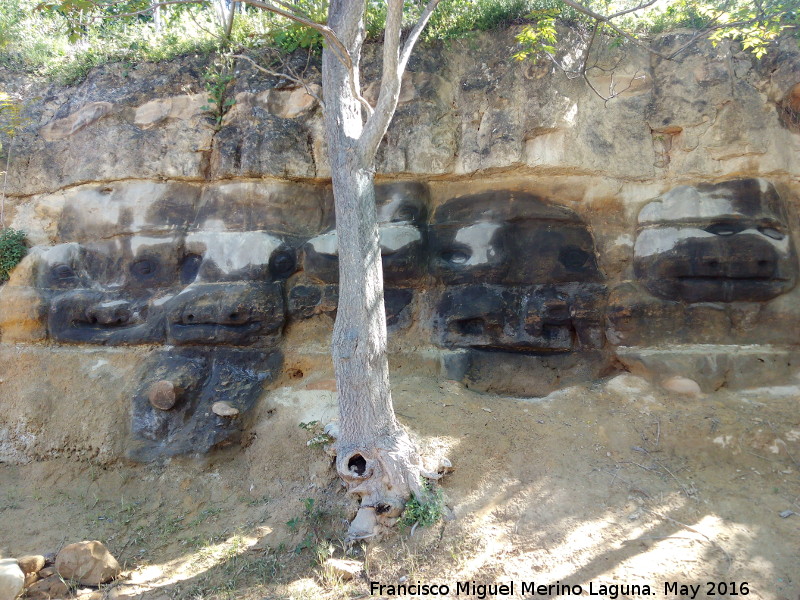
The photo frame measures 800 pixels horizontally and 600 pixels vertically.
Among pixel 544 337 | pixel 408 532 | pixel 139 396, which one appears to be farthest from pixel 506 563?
pixel 139 396

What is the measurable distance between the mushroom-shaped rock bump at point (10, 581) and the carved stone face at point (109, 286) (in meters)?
2.77

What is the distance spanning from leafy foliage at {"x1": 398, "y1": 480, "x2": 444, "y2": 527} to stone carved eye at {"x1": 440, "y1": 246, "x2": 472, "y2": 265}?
2766mm

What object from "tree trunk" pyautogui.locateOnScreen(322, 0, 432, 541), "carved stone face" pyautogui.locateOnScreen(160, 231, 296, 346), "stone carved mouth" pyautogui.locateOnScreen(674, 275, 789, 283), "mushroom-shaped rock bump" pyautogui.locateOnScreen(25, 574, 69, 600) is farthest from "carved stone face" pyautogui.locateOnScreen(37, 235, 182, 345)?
"stone carved mouth" pyautogui.locateOnScreen(674, 275, 789, 283)

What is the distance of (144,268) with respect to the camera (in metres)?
6.60

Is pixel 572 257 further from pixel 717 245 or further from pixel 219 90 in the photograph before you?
pixel 219 90

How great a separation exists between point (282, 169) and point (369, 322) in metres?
2.90

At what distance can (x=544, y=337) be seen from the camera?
5965mm

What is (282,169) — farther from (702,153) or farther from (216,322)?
(702,153)

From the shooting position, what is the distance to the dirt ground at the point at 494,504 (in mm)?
3652

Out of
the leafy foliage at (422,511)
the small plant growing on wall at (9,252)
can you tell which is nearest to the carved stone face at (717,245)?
the leafy foliage at (422,511)

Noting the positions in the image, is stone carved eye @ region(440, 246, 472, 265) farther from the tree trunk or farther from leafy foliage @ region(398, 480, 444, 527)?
leafy foliage @ region(398, 480, 444, 527)

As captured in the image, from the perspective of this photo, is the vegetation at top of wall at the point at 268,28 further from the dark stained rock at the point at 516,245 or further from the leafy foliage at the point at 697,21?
the dark stained rock at the point at 516,245

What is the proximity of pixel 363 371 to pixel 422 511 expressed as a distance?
3.51 feet

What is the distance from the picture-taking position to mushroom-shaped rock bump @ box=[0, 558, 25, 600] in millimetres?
3748
